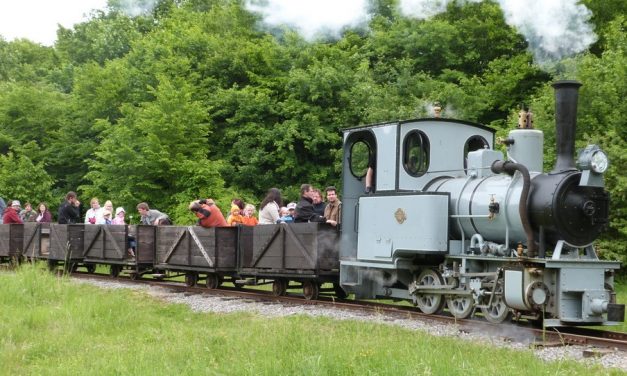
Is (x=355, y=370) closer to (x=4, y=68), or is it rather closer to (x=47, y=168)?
(x=47, y=168)

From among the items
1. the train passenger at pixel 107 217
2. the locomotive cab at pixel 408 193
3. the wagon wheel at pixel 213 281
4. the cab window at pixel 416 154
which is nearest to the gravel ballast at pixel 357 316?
the wagon wheel at pixel 213 281

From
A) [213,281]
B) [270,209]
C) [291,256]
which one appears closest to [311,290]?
[291,256]

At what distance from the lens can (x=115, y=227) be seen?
16906 millimetres

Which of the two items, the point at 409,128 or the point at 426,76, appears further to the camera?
the point at 426,76

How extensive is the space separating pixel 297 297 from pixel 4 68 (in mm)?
49672

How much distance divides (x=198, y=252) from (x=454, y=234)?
5.64m

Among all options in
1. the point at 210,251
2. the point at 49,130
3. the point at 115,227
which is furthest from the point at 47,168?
the point at 210,251

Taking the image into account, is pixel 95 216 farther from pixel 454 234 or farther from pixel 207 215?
pixel 454 234

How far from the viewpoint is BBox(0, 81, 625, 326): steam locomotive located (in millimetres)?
9203

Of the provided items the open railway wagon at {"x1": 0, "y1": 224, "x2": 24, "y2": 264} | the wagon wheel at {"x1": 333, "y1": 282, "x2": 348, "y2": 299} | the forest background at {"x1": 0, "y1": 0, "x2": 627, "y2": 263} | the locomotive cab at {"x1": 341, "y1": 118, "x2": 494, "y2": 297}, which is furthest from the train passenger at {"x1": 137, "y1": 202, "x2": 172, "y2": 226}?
the forest background at {"x1": 0, "y1": 0, "x2": 627, "y2": 263}

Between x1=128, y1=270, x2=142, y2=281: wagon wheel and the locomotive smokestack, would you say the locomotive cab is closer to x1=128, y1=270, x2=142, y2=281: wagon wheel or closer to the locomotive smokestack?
the locomotive smokestack

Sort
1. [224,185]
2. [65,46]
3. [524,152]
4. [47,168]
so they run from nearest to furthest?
[524,152]
[224,185]
[47,168]
[65,46]

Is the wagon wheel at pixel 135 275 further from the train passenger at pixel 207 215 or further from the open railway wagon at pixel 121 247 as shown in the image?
the train passenger at pixel 207 215

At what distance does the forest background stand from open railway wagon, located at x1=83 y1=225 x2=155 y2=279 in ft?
25.5
